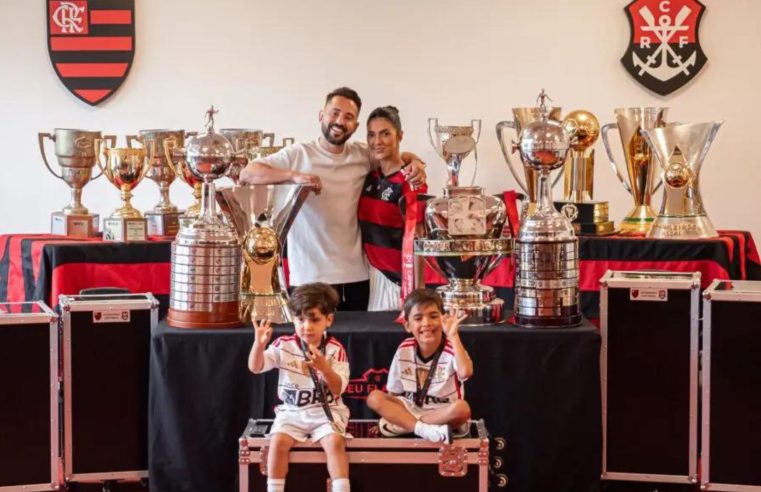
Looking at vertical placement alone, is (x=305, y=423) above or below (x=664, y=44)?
below

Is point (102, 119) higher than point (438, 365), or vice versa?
point (102, 119)

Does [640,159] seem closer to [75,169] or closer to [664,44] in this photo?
[664,44]

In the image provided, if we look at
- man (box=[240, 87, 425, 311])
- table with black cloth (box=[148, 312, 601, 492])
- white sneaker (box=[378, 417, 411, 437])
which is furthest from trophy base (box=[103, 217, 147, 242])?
white sneaker (box=[378, 417, 411, 437])

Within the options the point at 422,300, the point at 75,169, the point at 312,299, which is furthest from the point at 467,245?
the point at 75,169

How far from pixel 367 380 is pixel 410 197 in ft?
2.17

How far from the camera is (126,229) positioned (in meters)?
4.84

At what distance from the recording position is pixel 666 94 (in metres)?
5.76

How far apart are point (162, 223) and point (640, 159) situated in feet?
6.78

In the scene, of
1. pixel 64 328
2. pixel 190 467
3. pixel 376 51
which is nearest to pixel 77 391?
pixel 64 328

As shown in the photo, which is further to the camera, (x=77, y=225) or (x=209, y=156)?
(x=77, y=225)

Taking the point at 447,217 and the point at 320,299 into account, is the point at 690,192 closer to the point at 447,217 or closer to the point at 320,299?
the point at 447,217

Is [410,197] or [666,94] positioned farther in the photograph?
[666,94]

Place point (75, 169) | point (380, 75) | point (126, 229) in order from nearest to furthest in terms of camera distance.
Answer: point (126, 229)
point (75, 169)
point (380, 75)

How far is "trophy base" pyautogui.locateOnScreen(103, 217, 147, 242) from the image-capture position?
4.84m
